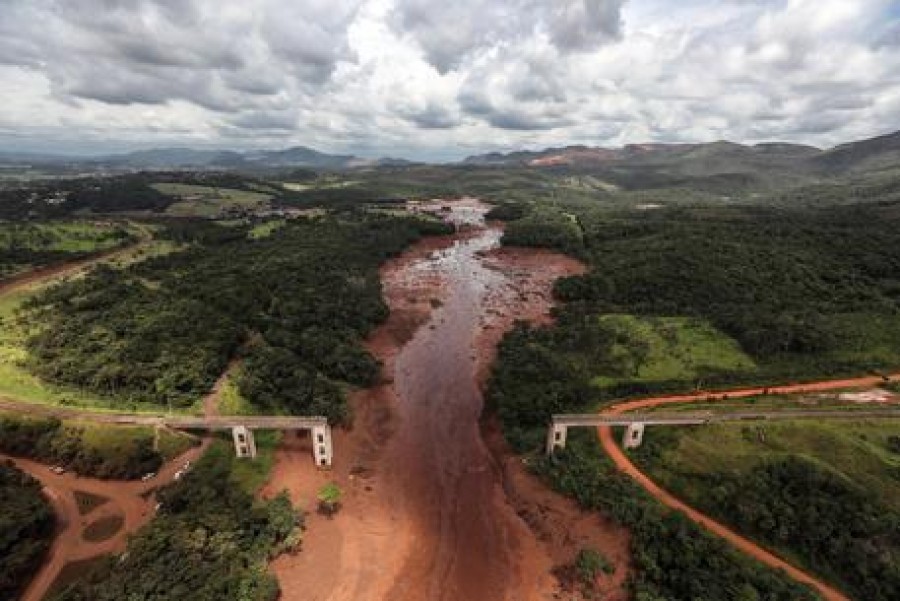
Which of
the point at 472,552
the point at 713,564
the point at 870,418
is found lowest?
the point at 472,552

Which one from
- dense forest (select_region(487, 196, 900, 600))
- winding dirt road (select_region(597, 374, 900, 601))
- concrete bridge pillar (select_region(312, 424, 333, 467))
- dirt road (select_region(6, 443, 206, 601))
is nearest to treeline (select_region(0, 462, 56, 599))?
dirt road (select_region(6, 443, 206, 601))

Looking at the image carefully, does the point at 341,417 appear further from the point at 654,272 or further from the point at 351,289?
the point at 654,272

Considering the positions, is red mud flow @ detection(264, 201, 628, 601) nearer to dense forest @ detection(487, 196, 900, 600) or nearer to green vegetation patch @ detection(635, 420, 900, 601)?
dense forest @ detection(487, 196, 900, 600)

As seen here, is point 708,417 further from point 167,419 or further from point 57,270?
point 57,270

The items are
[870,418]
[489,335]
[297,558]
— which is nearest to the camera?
[297,558]

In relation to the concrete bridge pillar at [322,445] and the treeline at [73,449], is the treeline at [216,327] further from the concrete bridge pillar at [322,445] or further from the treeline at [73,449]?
the treeline at [73,449]

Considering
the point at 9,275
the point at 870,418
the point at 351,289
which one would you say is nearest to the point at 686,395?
the point at 870,418

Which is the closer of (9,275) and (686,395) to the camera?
(686,395)

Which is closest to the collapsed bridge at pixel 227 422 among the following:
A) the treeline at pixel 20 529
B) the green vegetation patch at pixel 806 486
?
the treeline at pixel 20 529
